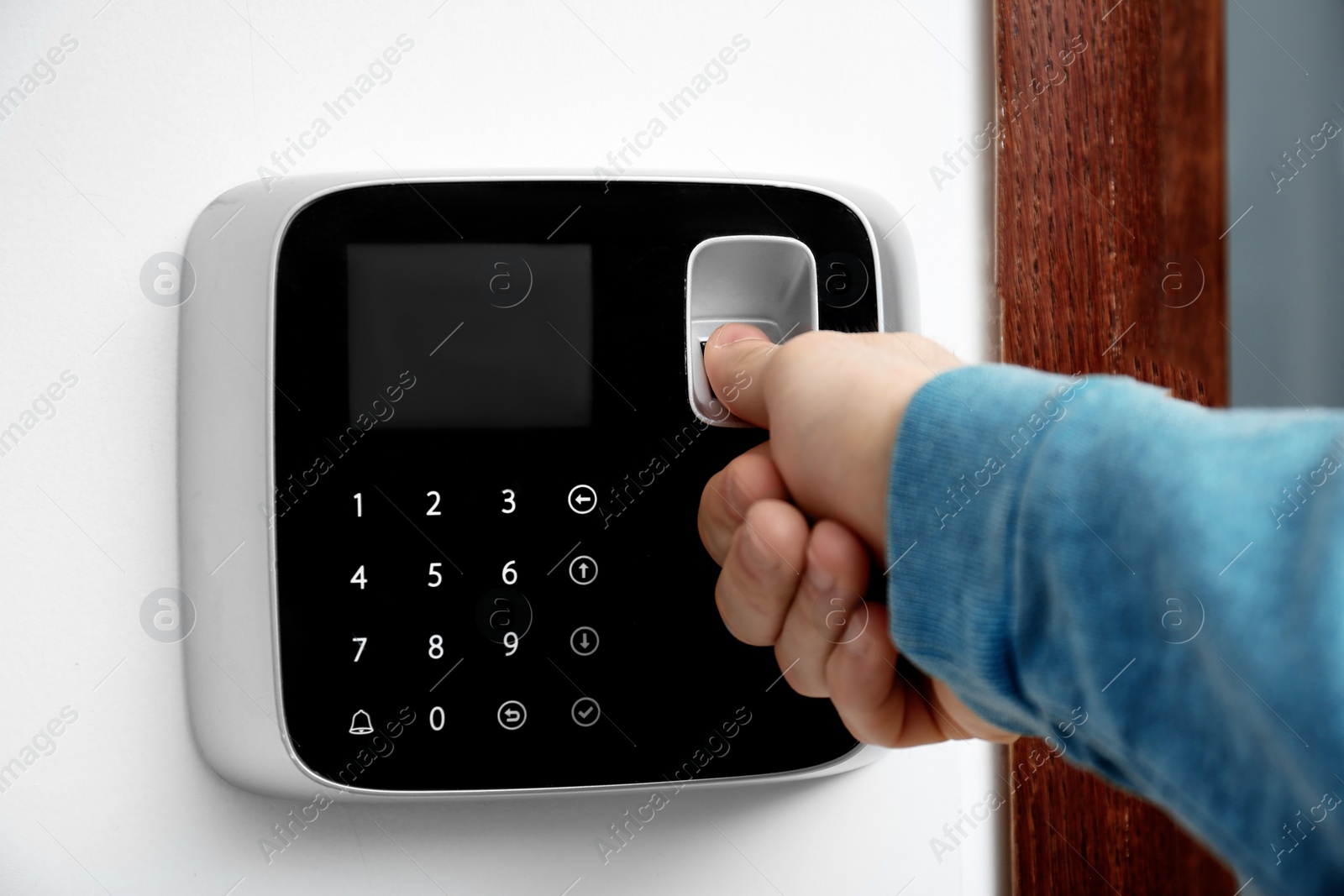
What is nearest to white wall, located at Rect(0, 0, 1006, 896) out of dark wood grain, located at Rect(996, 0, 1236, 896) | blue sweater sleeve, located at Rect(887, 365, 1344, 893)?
dark wood grain, located at Rect(996, 0, 1236, 896)

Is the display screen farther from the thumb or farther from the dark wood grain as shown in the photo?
the dark wood grain

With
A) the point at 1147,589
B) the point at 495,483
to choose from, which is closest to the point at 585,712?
the point at 495,483

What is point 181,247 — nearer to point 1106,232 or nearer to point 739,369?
point 739,369

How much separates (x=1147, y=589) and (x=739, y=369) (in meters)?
0.16

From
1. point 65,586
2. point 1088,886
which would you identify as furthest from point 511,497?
point 1088,886

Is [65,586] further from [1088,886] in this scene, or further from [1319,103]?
[1319,103]

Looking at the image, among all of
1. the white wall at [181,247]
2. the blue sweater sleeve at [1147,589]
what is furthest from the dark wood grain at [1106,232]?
the blue sweater sleeve at [1147,589]

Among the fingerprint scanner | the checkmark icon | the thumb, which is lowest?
the checkmark icon

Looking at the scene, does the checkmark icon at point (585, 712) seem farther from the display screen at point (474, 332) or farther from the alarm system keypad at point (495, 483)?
the display screen at point (474, 332)

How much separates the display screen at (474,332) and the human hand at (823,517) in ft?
0.19

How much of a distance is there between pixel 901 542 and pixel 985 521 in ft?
0.08

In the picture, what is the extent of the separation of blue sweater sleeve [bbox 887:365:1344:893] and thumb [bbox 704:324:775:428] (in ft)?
0.25

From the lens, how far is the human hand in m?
0.25

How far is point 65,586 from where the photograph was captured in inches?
12.0
